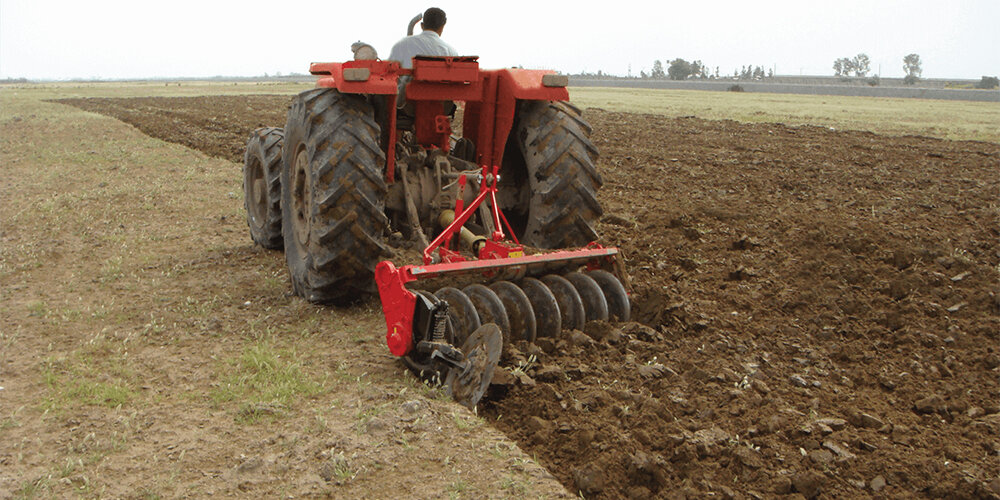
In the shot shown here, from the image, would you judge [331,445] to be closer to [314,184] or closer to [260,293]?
[314,184]

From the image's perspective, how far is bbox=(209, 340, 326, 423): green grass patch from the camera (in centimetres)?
411

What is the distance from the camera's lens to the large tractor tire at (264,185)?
6844 millimetres

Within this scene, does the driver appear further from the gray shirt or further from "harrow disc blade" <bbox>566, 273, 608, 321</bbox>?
"harrow disc blade" <bbox>566, 273, 608, 321</bbox>

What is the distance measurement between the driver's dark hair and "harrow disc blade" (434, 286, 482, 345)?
8.77ft

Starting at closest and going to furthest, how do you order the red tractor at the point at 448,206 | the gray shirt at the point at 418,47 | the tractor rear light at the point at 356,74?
the red tractor at the point at 448,206 < the tractor rear light at the point at 356,74 < the gray shirt at the point at 418,47

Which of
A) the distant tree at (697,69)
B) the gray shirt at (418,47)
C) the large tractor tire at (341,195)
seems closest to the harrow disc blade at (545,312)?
the large tractor tire at (341,195)

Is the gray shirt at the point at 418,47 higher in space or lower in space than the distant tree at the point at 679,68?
lower

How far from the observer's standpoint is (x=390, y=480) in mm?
3457

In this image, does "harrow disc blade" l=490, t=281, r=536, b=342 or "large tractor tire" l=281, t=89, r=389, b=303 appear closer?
"harrow disc blade" l=490, t=281, r=536, b=342

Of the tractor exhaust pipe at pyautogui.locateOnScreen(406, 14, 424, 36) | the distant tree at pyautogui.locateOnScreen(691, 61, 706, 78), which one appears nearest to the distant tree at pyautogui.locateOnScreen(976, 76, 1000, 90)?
the distant tree at pyautogui.locateOnScreen(691, 61, 706, 78)

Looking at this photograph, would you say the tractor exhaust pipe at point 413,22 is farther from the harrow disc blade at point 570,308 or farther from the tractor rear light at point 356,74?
the harrow disc blade at point 570,308

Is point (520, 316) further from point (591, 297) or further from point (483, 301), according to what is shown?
point (591, 297)

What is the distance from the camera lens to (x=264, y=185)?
297 inches

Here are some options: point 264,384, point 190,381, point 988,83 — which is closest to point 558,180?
point 264,384
